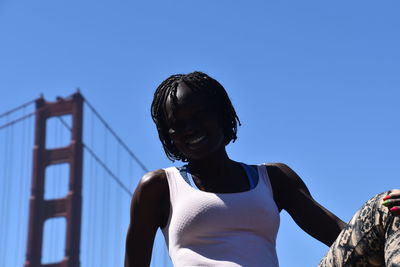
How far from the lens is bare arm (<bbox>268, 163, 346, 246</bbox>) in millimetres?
1497

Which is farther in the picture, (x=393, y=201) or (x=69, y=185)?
(x=69, y=185)

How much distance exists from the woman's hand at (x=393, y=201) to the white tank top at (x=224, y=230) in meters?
0.35

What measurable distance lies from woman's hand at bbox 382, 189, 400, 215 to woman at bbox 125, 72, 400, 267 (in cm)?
26

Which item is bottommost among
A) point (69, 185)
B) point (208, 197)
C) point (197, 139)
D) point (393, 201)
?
point (393, 201)

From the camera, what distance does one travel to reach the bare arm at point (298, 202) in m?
1.50

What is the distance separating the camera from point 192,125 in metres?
1.42

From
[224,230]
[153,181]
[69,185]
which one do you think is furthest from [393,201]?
[69,185]

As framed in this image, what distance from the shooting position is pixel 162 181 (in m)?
1.48

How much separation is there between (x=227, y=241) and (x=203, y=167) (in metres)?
0.17

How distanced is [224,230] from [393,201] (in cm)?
41

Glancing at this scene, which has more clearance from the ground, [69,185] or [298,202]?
[69,185]

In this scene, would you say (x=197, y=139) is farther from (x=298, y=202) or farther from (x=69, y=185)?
(x=69, y=185)

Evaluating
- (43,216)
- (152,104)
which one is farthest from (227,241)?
(43,216)

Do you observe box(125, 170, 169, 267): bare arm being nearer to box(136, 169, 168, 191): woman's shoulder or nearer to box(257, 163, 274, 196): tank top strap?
box(136, 169, 168, 191): woman's shoulder
